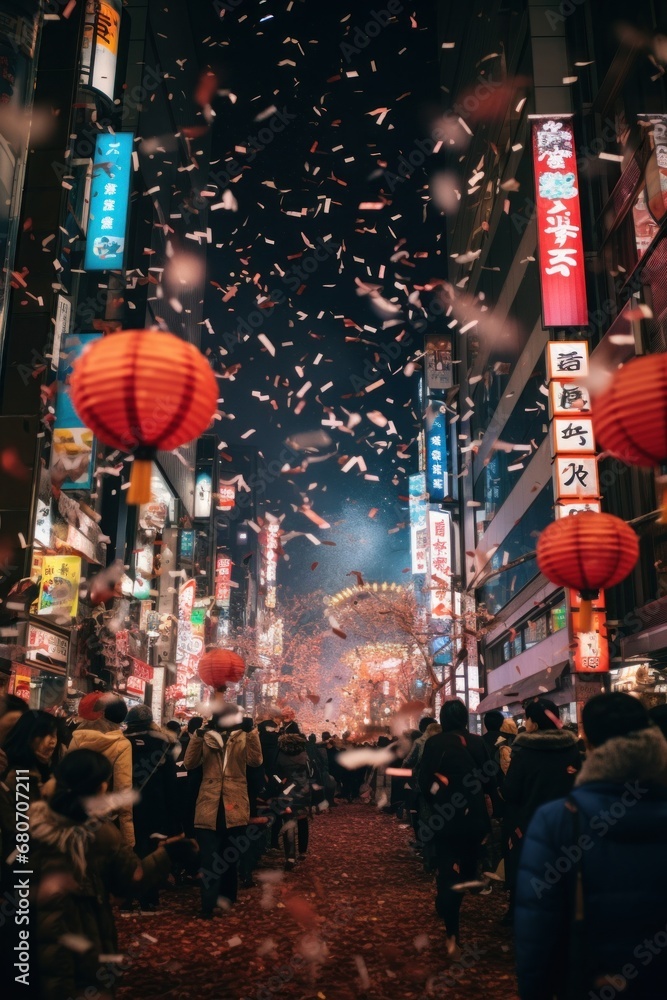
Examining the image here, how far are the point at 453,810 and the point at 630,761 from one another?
432 cm

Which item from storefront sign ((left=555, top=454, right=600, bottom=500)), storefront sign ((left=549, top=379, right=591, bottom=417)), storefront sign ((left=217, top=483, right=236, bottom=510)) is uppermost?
storefront sign ((left=217, top=483, right=236, bottom=510))

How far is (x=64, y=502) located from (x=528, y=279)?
16.0m

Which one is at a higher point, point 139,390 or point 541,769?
point 139,390

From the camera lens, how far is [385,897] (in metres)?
9.37

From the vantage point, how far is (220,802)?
845 centimetres

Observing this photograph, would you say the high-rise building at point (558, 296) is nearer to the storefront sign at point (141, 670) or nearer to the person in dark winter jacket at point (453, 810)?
the person in dark winter jacket at point (453, 810)

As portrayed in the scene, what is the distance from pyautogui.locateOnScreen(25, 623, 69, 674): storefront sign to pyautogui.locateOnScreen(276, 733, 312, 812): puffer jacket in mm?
8741

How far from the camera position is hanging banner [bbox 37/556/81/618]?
19.8 m

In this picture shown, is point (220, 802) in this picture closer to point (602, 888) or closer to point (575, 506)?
point (602, 888)

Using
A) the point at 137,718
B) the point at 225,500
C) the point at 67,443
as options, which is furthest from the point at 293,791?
the point at 225,500

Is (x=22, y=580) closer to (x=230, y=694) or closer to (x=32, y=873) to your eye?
(x=32, y=873)

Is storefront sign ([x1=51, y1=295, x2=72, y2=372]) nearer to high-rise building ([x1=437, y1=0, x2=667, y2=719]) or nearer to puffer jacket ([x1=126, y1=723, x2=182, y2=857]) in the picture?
high-rise building ([x1=437, y1=0, x2=667, y2=719])

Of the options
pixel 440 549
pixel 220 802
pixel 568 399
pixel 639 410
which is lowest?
pixel 220 802

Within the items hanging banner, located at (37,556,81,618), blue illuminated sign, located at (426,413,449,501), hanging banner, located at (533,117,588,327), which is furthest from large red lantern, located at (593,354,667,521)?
blue illuminated sign, located at (426,413,449,501)
